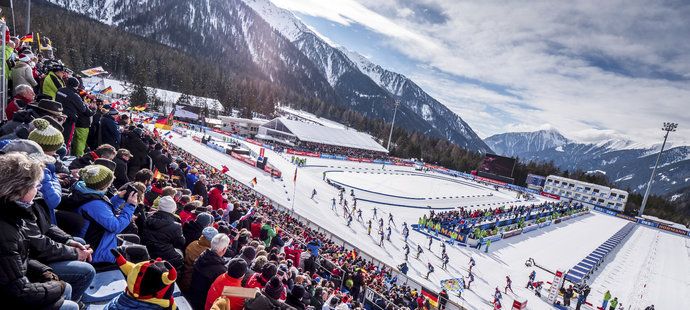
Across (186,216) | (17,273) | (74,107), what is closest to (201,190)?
(74,107)

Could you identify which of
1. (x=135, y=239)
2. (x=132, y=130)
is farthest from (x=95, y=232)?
(x=132, y=130)

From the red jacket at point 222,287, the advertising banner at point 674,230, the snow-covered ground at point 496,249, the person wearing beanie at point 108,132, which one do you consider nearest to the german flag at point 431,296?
the snow-covered ground at point 496,249

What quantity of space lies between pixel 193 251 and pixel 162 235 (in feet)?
1.68

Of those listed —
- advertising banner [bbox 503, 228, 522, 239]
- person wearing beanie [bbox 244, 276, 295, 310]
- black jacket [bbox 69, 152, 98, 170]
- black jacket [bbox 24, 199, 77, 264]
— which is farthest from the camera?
advertising banner [bbox 503, 228, 522, 239]

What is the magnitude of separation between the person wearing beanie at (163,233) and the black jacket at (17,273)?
200cm

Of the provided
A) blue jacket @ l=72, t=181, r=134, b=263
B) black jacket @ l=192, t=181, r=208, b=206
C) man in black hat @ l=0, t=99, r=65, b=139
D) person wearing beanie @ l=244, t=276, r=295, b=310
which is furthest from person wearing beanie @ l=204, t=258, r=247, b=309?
black jacket @ l=192, t=181, r=208, b=206

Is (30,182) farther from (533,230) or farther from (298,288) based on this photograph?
(533,230)

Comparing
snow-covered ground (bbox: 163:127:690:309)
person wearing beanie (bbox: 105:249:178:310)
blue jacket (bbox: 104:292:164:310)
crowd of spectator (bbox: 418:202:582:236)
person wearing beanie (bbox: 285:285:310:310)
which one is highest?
person wearing beanie (bbox: 105:249:178:310)

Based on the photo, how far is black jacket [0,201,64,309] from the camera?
2.11m

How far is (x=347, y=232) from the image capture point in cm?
2520

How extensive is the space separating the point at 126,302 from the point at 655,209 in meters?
120

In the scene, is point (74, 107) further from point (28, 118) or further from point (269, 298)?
point (269, 298)

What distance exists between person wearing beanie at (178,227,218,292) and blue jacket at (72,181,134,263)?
1037mm

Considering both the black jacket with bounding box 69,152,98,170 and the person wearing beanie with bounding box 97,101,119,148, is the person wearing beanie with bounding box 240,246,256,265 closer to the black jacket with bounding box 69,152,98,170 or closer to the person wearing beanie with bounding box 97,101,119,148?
the black jacket with bounding box 69,152,98,170
